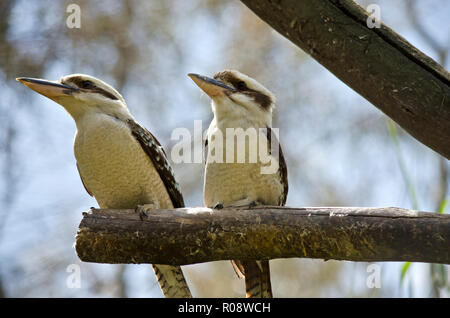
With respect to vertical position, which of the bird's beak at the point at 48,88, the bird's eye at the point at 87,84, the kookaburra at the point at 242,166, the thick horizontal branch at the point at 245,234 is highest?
the bird's eye at the point at 87,84

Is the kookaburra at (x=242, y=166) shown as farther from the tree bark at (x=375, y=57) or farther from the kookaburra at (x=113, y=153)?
the tree bark at (x=375, y=57)

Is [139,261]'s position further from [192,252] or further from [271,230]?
[271,230]

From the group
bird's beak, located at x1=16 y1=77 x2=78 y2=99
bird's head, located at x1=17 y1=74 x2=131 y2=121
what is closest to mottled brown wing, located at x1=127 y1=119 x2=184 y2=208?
bird's head, located at x1=17 y1=74 x2=131 y2=121

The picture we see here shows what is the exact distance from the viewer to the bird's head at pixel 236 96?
4.61m

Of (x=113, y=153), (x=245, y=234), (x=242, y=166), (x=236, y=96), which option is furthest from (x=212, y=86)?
(x=245, y=234)

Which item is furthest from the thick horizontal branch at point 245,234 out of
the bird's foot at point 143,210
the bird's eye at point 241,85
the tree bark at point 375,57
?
the bird's eye at point 241,85

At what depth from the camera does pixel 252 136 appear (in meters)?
4.54

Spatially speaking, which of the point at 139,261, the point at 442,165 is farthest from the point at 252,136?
the point at 442,165

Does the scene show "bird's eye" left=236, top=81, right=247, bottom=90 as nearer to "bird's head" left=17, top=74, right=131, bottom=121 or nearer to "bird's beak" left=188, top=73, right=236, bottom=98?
"bird's beak" left=188, top=73, right=236, bottom=98

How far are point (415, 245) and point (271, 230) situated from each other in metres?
0.80

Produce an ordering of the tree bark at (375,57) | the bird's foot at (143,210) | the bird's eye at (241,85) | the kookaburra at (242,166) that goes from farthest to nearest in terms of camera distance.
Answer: the bird's eye at (241,85) → the kookaburra at (242,166) → the bird's foot at (143,210) → the tree bark at (375,57)

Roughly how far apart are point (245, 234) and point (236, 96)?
133cm

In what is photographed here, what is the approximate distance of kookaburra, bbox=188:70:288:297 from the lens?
447 cm

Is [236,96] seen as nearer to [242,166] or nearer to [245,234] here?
[242,166]
